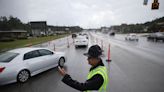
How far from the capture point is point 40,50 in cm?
782

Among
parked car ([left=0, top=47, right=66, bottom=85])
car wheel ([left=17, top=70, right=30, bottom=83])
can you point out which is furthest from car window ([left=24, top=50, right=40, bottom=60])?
car wheel ([left=17, top=70, right=30, bottom=83])

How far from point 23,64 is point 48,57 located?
5.67 feet

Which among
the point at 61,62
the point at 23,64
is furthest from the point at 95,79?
the point at 61,62

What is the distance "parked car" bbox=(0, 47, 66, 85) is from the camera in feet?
18.9

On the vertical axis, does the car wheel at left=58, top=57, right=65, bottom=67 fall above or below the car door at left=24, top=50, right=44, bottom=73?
below

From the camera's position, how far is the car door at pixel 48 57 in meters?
7.73

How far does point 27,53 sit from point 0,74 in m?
1.61

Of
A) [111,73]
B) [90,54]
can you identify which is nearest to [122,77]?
[111,73]

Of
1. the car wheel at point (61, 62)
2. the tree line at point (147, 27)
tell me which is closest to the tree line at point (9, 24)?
the tree line at point (147, 27)

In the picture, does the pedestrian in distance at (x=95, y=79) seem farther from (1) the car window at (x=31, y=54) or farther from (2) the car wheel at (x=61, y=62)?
(2) the car wheel at (x=61, y=62)

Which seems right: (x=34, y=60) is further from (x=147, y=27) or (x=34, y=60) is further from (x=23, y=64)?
(x=147, y=27)

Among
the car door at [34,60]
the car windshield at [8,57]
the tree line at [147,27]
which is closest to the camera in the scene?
the car windshield at [8,57]

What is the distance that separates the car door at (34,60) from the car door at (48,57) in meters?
0.29

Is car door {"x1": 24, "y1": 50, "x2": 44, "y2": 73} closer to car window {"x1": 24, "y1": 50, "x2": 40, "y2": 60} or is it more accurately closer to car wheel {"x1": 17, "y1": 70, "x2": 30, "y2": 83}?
car window {"x1": 24, "y1": 50, "x2": 40, "y2": 60}
